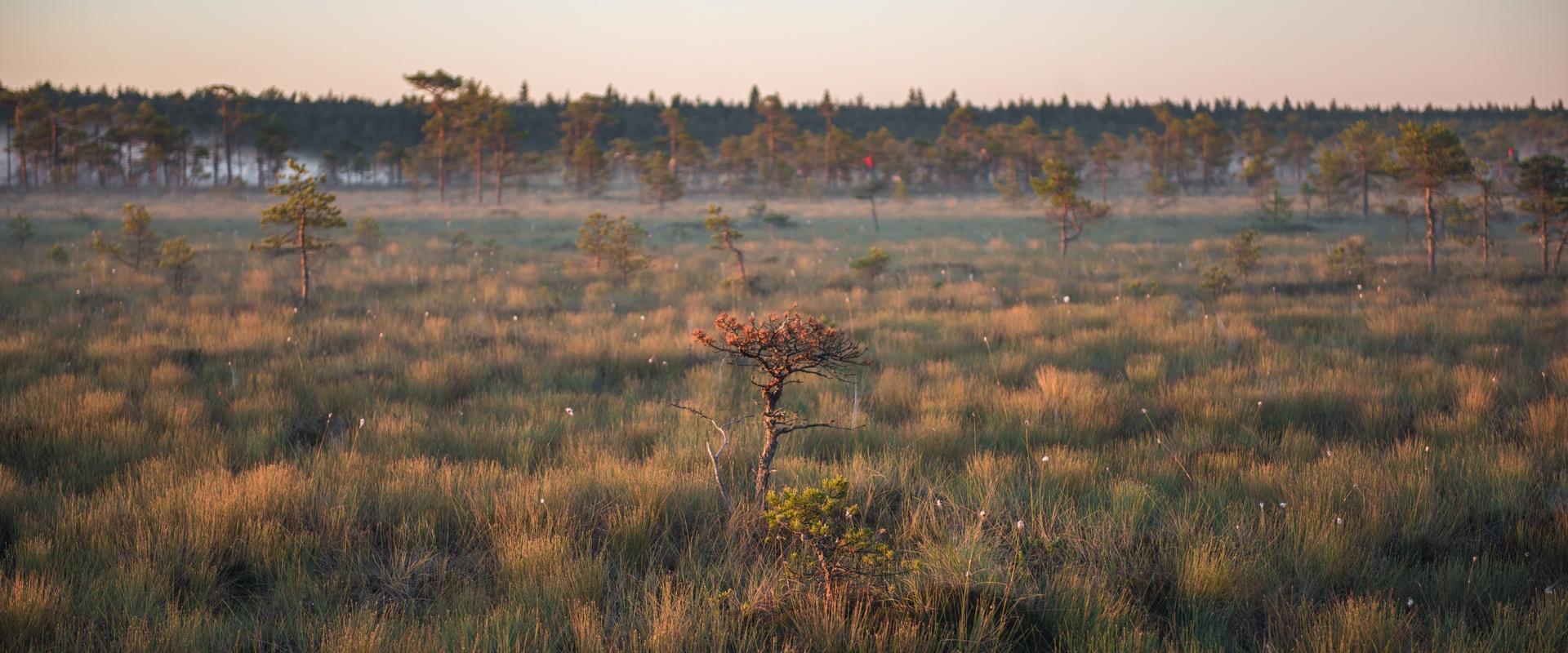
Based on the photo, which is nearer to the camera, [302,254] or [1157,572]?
[1157,572]

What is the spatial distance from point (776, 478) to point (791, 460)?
0.23m

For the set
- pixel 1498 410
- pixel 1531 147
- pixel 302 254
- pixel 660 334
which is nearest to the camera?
pixel 1498 410

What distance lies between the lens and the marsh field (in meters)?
2.77

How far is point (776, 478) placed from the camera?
4262mm

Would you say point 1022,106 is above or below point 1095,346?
above

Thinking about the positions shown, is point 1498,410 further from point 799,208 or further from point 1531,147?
point 1531,147

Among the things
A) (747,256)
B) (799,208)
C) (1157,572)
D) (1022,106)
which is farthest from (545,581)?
(1022,106)

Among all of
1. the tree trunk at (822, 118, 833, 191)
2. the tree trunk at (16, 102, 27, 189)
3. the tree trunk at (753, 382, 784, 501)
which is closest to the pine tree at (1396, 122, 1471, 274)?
the tree trunk at (753, 382, 784, 501)

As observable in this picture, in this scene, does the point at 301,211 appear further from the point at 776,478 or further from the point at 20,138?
the point at 20,138

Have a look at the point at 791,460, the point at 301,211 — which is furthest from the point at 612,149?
the point at 791,460

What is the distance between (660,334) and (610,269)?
5.62 m

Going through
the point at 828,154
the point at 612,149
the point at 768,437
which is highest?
the point at 612,149

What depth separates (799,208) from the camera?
39.9 metres

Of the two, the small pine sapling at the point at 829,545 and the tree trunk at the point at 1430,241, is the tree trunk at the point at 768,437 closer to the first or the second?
the small pine sapling at the point at 829,545
